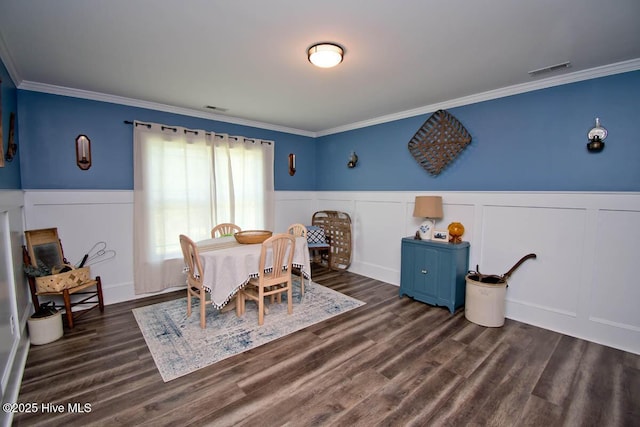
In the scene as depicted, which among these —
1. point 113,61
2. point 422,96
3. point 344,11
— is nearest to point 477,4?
point 344,11

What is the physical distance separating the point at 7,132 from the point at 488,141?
15.3 ft

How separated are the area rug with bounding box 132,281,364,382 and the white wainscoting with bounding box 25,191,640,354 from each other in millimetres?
919

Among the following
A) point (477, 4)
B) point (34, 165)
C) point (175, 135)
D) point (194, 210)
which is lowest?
point (194, 210)

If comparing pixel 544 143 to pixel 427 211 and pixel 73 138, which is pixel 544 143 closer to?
pixel 427 211

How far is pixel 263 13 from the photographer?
172 cm

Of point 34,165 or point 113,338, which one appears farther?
point 34,165

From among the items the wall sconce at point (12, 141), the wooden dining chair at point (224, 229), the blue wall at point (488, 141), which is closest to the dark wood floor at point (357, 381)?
the wooden dining chair at point (224, 229)

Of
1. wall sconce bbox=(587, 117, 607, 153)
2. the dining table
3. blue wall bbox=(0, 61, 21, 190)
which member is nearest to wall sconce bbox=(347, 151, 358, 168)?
the dining table

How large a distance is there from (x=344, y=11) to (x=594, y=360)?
3.21 metres

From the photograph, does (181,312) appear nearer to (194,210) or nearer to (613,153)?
(194,210)

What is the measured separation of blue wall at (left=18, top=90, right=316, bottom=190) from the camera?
2916 mm

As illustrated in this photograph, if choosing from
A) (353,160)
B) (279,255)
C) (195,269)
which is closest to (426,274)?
(279,255)

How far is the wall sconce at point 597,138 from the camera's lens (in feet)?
8.08

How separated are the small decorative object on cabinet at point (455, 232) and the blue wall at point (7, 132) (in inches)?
160
